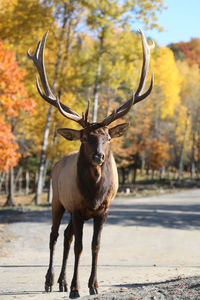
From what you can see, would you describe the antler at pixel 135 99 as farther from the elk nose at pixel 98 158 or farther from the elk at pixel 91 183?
the elk nose at pixel 98 158

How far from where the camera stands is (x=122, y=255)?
884 centimetres

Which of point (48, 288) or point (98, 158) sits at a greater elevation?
point (98, 158)

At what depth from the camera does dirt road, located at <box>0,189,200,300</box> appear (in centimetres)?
542

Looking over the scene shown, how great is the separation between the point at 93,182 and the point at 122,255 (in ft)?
12.8

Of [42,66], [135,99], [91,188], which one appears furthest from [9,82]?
[91,188]

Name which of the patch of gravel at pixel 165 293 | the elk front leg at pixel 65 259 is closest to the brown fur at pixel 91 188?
the elk front leg at pixel 65 259

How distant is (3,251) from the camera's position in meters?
9.13

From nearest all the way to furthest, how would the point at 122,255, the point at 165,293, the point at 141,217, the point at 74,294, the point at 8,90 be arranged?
the point at 165,293
the point at 74,294
the point at 122,255
the point at 141,217
the point at 8,90

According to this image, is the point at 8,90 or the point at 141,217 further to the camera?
the point at 8,90

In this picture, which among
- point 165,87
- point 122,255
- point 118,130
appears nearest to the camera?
point 118,130

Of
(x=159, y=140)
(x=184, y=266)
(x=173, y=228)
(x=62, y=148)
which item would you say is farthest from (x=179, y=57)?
(x=184, y=266)

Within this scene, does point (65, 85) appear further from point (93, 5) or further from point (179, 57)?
point (179, 57)

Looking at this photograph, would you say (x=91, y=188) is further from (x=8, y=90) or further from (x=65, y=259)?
(x=8, y=90)

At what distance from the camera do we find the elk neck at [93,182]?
5406 millimetres
